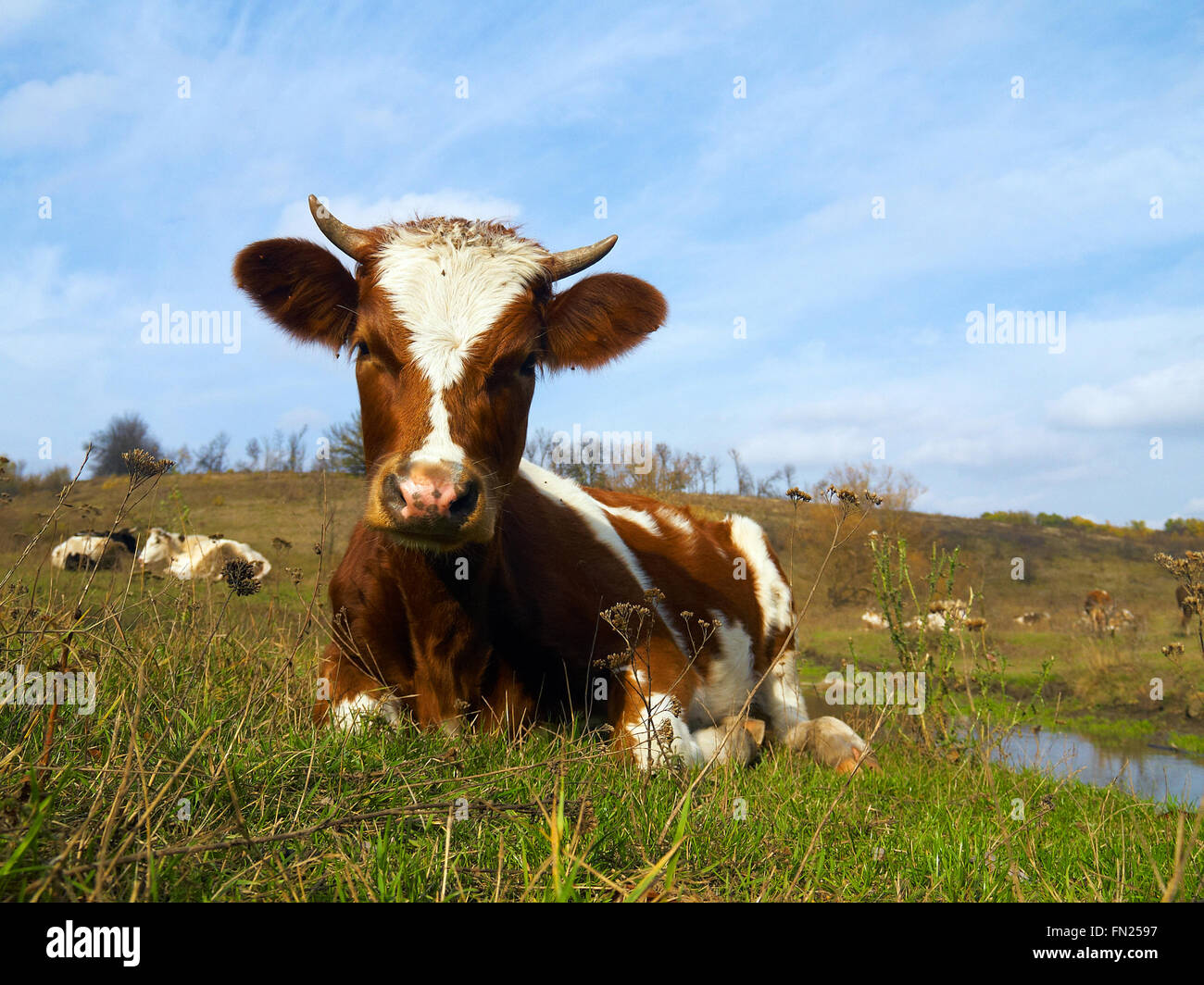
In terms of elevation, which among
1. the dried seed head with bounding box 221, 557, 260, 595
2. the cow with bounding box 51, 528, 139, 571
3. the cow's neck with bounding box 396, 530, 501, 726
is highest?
the cow with bounding box 51, 528, 139, 571

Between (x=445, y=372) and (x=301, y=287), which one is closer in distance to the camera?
(x=445, y=372)

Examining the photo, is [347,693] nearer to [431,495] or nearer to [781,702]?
[431,495]

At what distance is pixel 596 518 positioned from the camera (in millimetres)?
5648

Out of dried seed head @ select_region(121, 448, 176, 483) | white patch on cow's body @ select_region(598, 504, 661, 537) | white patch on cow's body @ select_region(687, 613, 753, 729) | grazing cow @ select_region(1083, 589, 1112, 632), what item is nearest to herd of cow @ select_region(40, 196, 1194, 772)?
white patch on cow's body @ select_region(687, 613, 753, 729)

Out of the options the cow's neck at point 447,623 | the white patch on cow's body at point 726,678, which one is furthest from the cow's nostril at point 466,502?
the white patch on cow's body at point 726,678

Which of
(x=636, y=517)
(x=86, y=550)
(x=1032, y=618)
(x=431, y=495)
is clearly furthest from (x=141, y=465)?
(x=1032, y=618)

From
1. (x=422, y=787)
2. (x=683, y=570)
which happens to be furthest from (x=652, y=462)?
(x=422, y=787)

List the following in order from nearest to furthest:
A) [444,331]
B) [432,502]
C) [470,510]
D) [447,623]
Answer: [432,502], [470,510], [444,331], [447,623]

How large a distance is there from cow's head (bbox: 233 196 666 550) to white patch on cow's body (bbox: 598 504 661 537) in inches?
73.8

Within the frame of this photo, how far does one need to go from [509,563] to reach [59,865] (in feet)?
9.64

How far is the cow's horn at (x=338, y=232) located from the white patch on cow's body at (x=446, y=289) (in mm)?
178

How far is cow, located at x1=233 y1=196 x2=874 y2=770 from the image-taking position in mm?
3484

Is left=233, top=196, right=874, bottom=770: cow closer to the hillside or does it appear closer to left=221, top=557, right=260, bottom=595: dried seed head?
left=221, top=557, right=260, bottom=595: dried seed head

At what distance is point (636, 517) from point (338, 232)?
3.24m
